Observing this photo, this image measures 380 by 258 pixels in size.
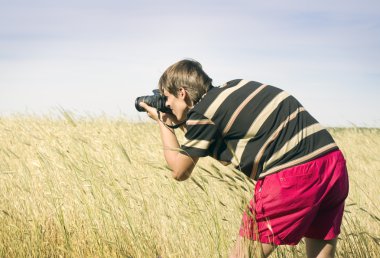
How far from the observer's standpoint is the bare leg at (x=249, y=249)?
1.98m

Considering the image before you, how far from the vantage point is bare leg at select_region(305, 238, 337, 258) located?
2309mm

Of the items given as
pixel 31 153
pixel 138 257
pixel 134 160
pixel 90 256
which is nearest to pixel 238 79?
pixel 138 257

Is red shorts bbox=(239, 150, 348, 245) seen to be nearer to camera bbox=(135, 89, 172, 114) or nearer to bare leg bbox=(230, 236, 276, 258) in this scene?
bare leg bbox=(230, 236, 276, 258)

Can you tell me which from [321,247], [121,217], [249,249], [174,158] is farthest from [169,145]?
[121,217]

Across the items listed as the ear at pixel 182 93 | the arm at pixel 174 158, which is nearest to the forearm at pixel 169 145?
the arm at pixel 174 158

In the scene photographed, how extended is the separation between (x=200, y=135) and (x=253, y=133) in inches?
8.8

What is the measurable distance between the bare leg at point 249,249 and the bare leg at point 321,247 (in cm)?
39

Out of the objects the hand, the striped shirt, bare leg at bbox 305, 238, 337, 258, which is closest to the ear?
the striped shirt

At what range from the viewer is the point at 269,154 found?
80.9 inches

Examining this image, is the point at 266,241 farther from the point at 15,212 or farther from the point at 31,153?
the point at 31,153

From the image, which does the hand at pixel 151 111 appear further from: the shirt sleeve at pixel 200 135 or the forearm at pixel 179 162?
the shirt sleeve at pixel 200 135

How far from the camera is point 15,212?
3.37 meters

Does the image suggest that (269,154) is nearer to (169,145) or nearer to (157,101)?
(169,145)

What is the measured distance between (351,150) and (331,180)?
21.6ft
